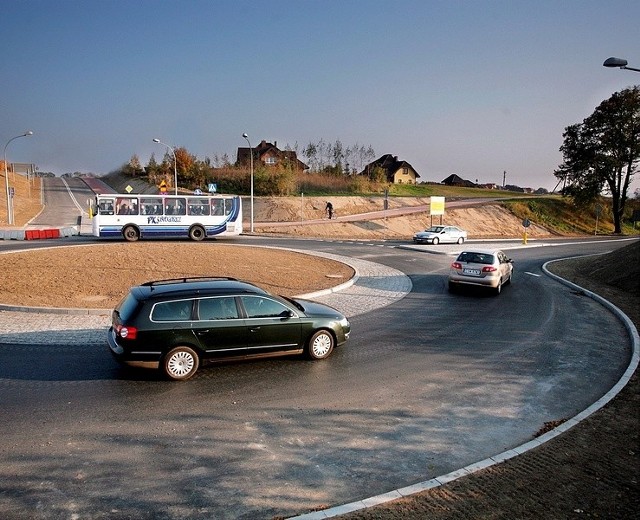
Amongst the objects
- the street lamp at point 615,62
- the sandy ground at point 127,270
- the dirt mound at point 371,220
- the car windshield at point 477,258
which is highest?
the street lamp at point 615,62

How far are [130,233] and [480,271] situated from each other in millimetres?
19995

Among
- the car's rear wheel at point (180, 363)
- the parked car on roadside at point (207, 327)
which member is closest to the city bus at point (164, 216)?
the parked car on roadside at point (207, 327)

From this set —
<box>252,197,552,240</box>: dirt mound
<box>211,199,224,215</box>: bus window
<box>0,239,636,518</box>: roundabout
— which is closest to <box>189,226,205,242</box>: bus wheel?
<box>211,199,224,215</box>: bus window

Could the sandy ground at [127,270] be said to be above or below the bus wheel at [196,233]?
below

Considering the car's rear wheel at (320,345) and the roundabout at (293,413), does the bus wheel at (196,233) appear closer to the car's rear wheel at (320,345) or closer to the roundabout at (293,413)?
the roundabout at (293,413)

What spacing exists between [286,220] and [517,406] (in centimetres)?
3908

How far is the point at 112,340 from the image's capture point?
8.24m

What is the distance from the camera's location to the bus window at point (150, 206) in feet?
93.1

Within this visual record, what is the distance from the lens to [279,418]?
22.1 ft

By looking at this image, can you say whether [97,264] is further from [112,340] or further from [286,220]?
[286,220]

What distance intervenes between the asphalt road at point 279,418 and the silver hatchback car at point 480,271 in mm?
4798

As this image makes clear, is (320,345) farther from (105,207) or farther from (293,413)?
(105,207)

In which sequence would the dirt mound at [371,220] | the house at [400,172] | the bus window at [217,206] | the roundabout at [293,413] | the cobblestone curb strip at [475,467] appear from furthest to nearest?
the house at [400,172], the dirt mound at [371,220], the bus window at [217,206], the roundabout at [293,413], the cobblestone curb strip at [475,467]

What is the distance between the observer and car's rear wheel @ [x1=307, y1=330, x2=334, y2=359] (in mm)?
9172
